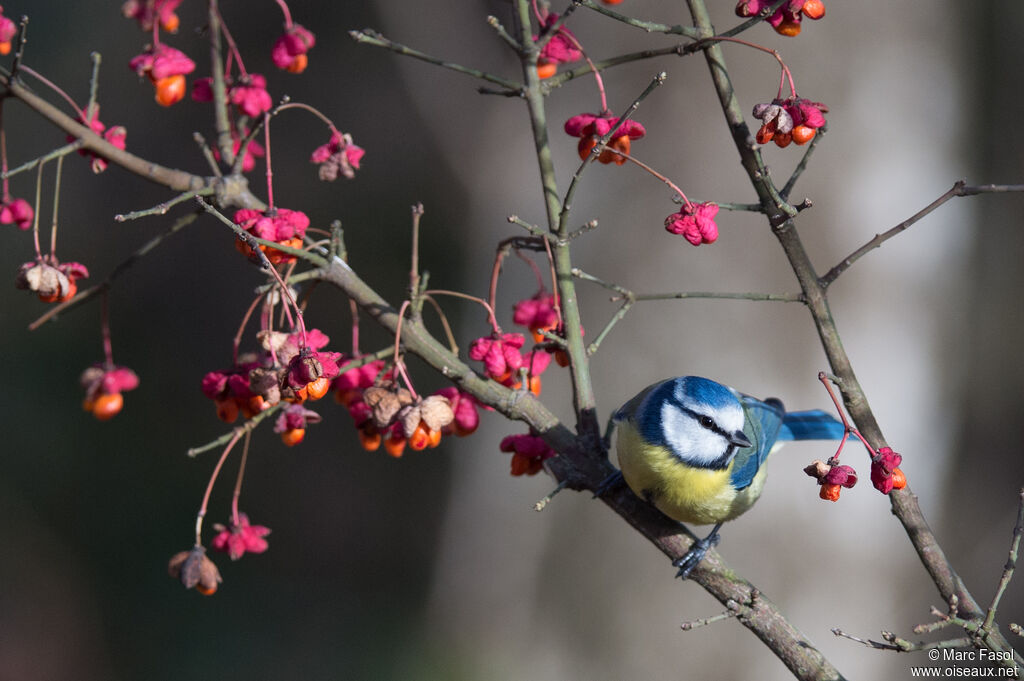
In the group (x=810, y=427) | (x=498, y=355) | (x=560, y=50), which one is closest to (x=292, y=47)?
(x=560, y=50)

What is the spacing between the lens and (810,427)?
7.63 feet

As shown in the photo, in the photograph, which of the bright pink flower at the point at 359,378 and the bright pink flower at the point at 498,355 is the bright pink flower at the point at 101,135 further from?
the bright pink flower at the point at 498,355

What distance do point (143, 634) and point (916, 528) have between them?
5691 mm

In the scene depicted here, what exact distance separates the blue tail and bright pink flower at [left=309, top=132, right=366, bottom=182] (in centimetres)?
139

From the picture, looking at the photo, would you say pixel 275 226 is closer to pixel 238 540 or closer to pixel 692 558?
pixel 238 540

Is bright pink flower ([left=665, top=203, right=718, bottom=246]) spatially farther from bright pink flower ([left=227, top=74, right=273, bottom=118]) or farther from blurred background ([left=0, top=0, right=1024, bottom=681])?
blurred background ([left=0, top=0, right=1024, bottom=681])

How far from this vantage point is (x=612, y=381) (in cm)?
363

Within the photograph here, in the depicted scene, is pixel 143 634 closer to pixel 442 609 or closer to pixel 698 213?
pixel 442 609

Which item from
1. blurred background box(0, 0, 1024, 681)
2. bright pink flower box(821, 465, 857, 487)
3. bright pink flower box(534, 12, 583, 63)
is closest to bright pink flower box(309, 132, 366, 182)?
bright pink flower box(534, 12, 583, 63)

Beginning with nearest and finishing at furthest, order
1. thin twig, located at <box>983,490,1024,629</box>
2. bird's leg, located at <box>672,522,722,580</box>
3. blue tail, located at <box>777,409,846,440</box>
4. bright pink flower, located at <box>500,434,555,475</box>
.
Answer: thin twig, located at <box>983,490,1024,629</box> < bird's leg, located at <box>672,522,722,580</box> < bright pink flower, located at <box>500,434,555,475</box> < blue tail, located at <box>777,409,846,440</box>

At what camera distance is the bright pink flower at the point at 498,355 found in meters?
1.51

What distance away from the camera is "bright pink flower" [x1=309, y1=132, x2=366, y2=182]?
4.99 ft

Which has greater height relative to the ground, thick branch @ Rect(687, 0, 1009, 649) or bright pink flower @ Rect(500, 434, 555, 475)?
thick branch @ Rect(687, 0, 1009, 649)

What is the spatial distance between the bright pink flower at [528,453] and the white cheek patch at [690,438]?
0.40 m
